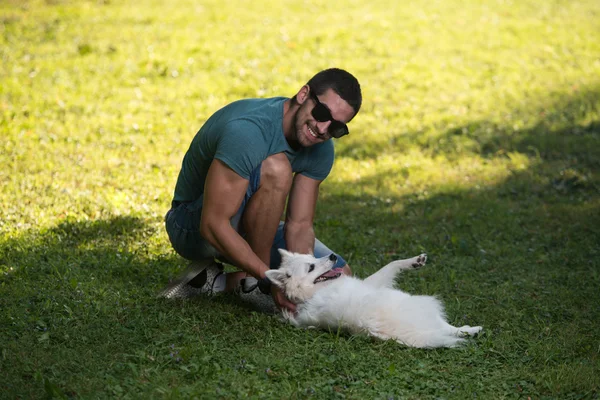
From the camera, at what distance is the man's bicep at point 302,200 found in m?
4.57

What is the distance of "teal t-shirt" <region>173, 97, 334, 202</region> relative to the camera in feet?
→ 12.9

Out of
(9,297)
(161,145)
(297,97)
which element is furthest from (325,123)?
(161,145)

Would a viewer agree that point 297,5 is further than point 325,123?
Yes

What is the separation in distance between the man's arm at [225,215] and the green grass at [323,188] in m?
0.40

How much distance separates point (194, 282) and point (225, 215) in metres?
0.66

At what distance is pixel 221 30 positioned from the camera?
11820 millimetres

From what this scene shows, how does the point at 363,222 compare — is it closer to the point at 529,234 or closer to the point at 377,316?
the point at 529,234

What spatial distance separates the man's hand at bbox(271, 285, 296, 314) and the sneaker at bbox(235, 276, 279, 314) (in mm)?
172

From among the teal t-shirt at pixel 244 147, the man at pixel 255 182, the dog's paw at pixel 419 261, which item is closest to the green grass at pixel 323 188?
the man at pixel 255 182

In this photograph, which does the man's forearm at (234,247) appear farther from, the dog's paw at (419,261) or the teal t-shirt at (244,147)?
the dog's paw at (419,261)

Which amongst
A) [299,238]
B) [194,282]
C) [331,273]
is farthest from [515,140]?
[194,282]

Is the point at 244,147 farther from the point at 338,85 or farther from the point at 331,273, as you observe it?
the point at 331,273

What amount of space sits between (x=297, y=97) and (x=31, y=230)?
238 cm

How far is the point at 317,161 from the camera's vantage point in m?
4.52
